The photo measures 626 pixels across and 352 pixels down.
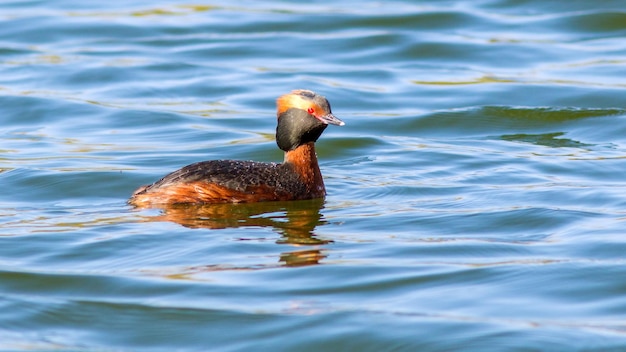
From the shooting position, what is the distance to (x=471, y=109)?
1575 centimetres

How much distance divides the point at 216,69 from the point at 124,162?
570 centimetres

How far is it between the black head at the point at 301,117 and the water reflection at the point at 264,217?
22.5 inches

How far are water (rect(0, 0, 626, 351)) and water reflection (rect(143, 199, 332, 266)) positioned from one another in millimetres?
32

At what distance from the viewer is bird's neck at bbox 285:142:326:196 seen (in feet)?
37.1

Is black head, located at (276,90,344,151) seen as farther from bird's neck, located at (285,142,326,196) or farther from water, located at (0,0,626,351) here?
water, located at (0,0,626,351)

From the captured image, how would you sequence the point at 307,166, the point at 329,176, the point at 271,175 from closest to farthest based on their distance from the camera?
the point at 271,175, the point at 307,166, the point at 329,176

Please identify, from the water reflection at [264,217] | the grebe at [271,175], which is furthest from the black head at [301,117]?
the water reflection at [264,217]

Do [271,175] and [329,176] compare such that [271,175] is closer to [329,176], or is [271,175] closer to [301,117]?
[301,117]

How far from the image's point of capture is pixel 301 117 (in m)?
11.2

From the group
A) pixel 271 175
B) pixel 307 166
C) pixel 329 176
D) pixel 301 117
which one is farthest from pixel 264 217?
pixel 329 176

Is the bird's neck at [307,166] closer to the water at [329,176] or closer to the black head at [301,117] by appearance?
the black head at [301,117]

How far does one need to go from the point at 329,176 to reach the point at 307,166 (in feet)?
3.91

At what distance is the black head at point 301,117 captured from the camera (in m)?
11.1

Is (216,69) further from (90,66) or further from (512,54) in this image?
(512,54)
